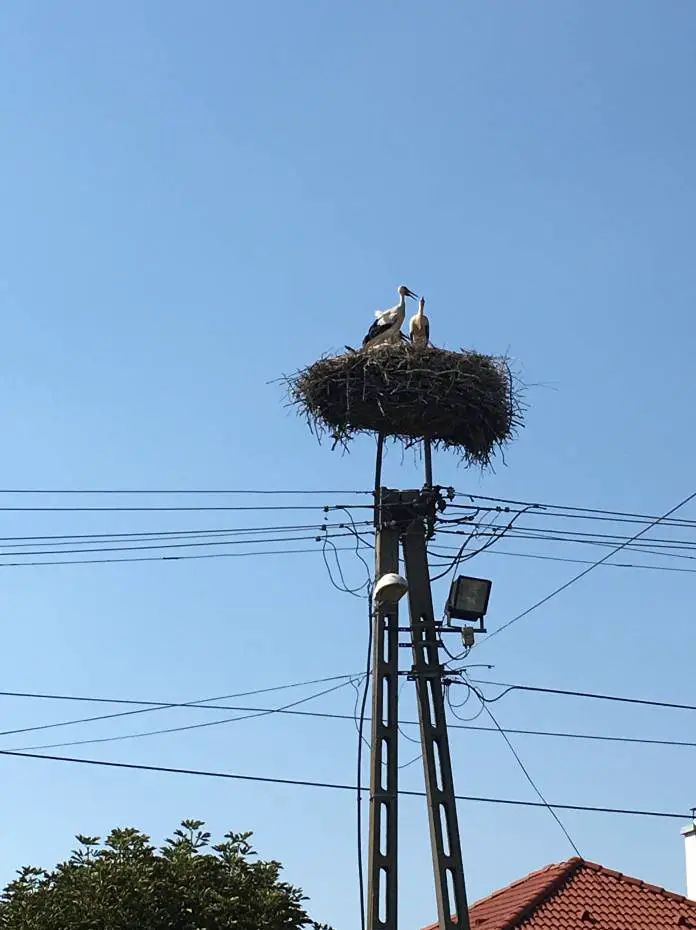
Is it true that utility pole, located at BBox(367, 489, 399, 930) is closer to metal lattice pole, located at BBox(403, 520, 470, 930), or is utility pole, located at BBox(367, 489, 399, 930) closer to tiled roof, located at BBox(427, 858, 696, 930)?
metal lattice pole, located at BBox(403, 520, 470, 930)

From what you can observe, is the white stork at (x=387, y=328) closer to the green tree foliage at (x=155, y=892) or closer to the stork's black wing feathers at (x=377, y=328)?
the stork's black wing feathers at (x=377, y=328)

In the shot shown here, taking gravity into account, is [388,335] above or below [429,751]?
above

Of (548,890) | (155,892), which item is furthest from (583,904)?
(155,892)

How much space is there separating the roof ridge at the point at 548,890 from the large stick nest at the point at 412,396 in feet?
16.9

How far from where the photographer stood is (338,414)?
13.8m

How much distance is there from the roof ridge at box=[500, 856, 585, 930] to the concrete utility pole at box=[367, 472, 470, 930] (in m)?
4.68

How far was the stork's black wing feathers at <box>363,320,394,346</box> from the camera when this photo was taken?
48.4 ft

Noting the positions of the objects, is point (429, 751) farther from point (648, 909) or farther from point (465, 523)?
point (648, 909)

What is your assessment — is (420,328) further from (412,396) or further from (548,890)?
(548,890)

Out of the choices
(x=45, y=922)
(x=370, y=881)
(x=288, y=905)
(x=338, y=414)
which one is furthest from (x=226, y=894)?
(x=338, y=414)

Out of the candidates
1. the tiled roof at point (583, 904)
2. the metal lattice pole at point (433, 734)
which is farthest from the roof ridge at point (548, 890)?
the metal lattice pole at point (433, 734)

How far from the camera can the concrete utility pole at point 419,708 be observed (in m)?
11.7

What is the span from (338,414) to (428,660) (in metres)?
2.48

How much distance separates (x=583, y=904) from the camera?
Answer: 16.9 metres
